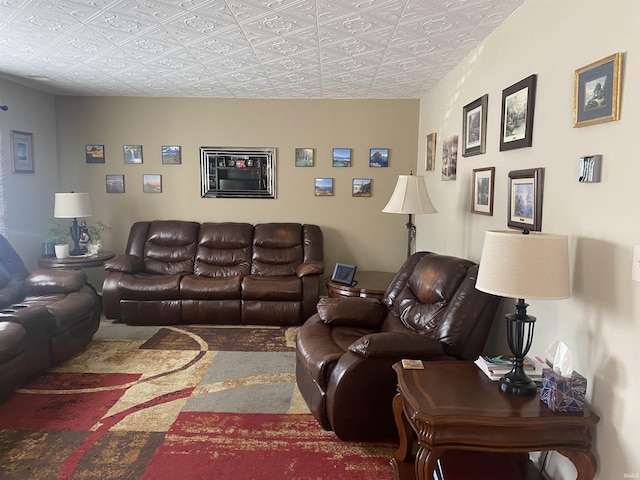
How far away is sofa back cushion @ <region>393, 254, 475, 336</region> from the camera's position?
275cm

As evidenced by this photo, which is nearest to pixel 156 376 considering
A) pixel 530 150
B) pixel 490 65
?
pixel 530 150

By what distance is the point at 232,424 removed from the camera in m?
2.65

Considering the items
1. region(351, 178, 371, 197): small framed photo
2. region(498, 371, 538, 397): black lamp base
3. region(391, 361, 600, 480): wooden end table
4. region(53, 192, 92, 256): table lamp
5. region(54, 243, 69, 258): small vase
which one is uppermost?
region(351, 178, 371, 197): small framed photo

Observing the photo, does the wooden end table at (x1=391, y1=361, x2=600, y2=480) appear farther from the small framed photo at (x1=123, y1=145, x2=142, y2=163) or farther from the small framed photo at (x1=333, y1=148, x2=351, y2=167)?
the small framed photo at (x1=123, y1=145, x2=142, y2=163)

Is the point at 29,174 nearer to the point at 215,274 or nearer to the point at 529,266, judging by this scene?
the point at 215,274

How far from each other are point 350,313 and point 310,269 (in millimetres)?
1550

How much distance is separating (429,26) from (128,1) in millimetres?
1846

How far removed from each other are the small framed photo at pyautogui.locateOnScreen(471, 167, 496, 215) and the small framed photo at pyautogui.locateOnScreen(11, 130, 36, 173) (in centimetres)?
460

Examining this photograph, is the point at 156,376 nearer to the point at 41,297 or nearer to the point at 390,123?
the point at 41,297

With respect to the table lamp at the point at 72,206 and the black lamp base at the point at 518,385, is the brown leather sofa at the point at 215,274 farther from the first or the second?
the black lamp base at the point at 518,385

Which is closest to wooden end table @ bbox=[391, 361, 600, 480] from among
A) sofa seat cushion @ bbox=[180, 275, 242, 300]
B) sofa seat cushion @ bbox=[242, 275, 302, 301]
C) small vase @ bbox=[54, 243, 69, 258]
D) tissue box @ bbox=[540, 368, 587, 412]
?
tissue box @ bbox=[540, 368, 587, 412]

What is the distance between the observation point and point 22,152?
4.82 m

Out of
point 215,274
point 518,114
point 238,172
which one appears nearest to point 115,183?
point 238,172

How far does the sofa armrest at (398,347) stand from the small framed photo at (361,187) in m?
3.25
